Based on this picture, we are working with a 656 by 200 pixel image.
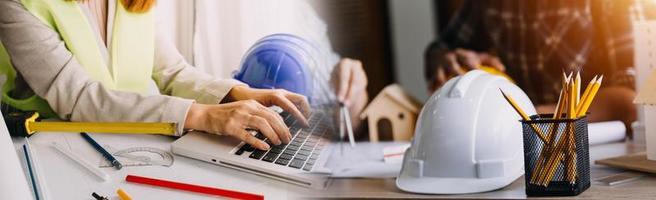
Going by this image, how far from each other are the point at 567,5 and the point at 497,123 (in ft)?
3.42

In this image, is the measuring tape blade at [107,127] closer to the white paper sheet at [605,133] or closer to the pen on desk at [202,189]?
the pen on desk at [202,189]

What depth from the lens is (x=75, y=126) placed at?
2.90 ft

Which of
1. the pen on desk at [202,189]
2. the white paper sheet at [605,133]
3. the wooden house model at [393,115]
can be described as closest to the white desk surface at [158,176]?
the pen on desk at [202,189]

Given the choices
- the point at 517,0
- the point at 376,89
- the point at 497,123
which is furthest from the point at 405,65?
the point at 497,123

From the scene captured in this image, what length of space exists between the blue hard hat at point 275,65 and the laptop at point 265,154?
0.11 ft

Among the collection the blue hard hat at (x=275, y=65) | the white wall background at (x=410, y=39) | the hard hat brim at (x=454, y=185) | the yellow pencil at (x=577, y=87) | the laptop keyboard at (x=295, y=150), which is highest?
the blue hard hat at (x=275, y=65)

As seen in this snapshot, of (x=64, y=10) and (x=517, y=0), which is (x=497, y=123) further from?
(x=517, y=0)

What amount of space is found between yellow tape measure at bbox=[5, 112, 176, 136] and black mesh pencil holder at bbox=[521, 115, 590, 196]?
1.19ft

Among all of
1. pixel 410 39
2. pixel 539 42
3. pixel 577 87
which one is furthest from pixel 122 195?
pixel 410 39

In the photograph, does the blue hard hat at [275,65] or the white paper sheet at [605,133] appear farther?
the white paper sheet at [605,133]

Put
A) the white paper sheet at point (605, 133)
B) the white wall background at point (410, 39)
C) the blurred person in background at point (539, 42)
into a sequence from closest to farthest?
1. the white paper sheet at point (605, 133)
2. the blurred person in background at point (539, 42)
3. the white wall background at point (410, 39)

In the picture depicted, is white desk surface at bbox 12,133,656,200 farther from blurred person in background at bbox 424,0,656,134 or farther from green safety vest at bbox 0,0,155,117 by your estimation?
blurred person in background at bbox 424,0,656,134

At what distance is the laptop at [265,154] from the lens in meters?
0.84

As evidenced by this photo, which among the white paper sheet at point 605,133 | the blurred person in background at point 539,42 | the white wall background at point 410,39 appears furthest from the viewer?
the white wall background at point 410,39
